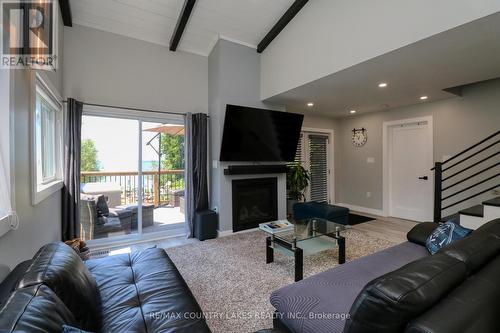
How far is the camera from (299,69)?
3607mm

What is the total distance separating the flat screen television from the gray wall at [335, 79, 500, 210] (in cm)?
218

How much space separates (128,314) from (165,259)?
663 mm

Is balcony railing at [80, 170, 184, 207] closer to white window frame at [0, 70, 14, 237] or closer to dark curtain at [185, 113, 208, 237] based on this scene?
dark curtain at [185, 113, 208, 237]

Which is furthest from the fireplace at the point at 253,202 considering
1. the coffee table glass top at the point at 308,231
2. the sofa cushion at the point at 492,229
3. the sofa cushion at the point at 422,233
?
the sofa cushion at the point at 492,229

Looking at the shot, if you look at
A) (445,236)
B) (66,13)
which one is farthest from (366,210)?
(66,13)

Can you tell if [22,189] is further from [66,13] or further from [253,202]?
[253,202]

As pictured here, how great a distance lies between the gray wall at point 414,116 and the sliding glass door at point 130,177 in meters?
4.19

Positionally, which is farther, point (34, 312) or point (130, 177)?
point (130, 177)

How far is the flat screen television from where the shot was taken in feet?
12.9

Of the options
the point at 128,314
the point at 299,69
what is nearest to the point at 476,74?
the point at 299,69

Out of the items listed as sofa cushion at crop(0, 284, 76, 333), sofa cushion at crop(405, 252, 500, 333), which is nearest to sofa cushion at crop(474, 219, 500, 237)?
sofa cushion at crop(405, 252, 500, 333)

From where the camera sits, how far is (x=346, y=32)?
2941mm

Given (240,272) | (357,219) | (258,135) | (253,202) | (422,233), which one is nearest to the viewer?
(422,233)

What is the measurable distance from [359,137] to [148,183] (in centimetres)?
487
